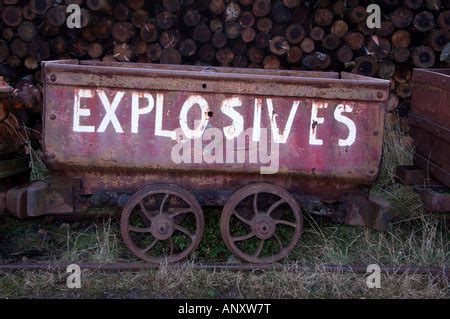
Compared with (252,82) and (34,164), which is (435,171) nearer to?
(252,82)

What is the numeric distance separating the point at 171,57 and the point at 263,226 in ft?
8.91

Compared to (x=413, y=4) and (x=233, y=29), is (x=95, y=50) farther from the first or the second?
(x=413, y=4)

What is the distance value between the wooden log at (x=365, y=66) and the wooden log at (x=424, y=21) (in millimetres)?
600

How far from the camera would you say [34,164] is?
18.8 ft

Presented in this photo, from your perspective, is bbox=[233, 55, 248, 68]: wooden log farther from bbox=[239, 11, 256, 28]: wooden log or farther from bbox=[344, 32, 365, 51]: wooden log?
bbox=[344, 32, 365, 51]: wooden log

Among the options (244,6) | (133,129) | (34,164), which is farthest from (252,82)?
(34,164)

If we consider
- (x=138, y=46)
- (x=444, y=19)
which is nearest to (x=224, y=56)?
(x=138, y=46)

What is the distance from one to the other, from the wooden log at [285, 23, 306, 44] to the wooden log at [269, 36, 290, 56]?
0.07 m

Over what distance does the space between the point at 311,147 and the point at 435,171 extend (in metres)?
1.33

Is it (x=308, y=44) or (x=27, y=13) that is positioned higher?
(x=27, y=13)

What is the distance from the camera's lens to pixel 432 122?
4.80 metres

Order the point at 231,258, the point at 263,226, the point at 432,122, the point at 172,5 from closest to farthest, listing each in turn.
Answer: the point at 263,226
the point at 231,258
the point at 432,122
the point at 172,5

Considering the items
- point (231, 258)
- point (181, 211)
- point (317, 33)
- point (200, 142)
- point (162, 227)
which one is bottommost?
point (231, 258)

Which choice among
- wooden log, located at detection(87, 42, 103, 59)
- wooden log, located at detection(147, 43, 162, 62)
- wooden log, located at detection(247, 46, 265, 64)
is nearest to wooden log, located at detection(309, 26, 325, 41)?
wooden log, located at detection(247, 46, 265, 64)
